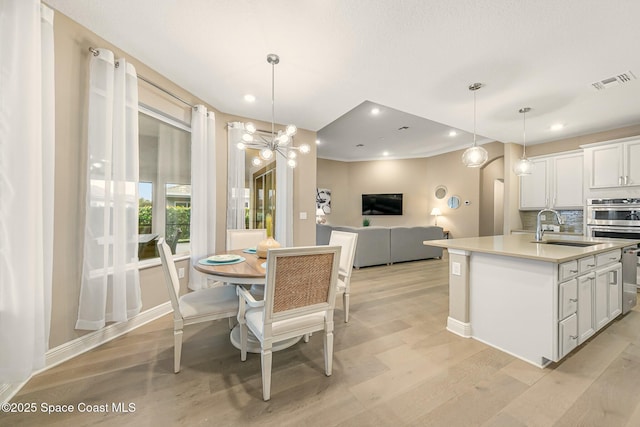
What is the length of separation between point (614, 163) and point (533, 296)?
3.87 m

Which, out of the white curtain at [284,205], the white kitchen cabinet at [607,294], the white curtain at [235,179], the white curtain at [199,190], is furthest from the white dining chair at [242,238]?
the white kitchen cabinet at [607,294]

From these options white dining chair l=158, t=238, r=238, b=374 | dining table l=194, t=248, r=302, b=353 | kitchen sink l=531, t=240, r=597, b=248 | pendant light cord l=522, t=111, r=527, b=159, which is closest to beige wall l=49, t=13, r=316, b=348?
white dining chair l=158, t=238, r=238, b=374

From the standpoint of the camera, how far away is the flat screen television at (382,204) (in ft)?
26.6

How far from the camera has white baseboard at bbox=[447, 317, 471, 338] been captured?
2.38m

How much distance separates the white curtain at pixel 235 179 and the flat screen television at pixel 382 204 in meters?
5.26

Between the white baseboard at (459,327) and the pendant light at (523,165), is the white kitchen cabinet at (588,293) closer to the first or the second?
the white baseboard at (459,327)

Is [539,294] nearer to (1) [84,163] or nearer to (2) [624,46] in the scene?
(2) [624,46]

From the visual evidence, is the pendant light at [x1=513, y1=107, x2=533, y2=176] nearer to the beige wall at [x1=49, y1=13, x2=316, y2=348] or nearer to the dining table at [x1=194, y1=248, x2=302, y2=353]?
the dining table at [x1=194, y1=248, x2=302, y2=353]

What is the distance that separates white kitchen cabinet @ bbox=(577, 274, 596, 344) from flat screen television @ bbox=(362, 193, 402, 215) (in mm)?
5899

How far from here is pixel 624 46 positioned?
7.14 feet

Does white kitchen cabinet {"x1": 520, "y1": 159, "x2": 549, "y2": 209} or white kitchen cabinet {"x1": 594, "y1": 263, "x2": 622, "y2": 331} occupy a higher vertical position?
white kitchen cabinet {"x1": 520, "y1": 159, "x2": 549, "y2": 209}

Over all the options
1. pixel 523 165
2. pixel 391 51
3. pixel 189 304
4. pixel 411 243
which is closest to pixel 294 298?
pixel 189 304

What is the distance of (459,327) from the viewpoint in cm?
242

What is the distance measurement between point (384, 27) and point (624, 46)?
83.5 inches
